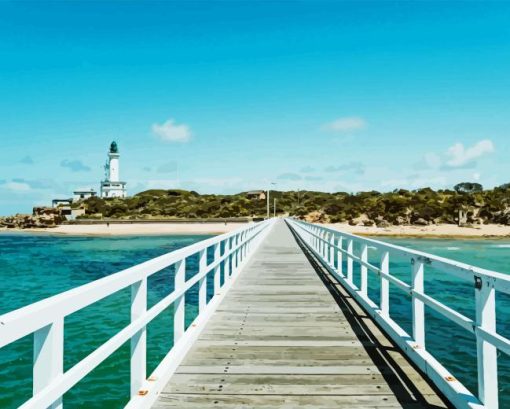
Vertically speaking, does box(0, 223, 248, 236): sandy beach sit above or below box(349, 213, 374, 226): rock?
below

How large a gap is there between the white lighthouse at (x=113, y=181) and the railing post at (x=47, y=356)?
511 ft

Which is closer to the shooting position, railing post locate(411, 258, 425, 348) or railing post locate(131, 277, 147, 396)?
railing post locate(131, 277, 147, 396)

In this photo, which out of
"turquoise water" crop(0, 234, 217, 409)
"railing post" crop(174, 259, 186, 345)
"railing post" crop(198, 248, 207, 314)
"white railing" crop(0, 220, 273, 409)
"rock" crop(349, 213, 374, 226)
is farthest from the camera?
"rock" crop(349, 213, 374, 226)

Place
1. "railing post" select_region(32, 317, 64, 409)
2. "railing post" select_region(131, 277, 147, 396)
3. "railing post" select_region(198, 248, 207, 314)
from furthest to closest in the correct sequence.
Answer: "railing post" select_region(198, 248, 207, 314)
"railing post" select_region(131, 277, 147, 396)
"railing post" select_region(32, 317, 64, 409)

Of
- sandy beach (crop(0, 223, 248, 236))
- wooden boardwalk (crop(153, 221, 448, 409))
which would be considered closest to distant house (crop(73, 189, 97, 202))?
sandy beach (crop(0, 223, 248, 236))

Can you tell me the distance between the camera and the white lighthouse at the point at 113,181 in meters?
152

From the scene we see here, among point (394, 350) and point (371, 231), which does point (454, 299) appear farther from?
point (371, 231)

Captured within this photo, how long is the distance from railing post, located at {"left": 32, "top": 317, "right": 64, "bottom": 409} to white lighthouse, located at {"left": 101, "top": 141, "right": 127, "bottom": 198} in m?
156

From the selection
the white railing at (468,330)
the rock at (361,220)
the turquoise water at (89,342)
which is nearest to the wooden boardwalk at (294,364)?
the white railing at (468,330)

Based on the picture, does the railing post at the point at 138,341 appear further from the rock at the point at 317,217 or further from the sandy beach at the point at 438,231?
the rock at the point at 317,217

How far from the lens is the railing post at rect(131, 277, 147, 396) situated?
3.13 meters

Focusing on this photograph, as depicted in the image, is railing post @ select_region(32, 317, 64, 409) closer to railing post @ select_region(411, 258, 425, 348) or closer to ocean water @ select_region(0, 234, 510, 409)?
railing post @ select_region(411, 258, 425, 348)

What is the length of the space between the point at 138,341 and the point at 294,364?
180 cm

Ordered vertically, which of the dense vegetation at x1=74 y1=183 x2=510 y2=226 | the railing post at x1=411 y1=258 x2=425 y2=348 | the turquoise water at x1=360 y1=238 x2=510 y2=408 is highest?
the dense vegetation at x1=74 y1=183 x2=510 y2=226
